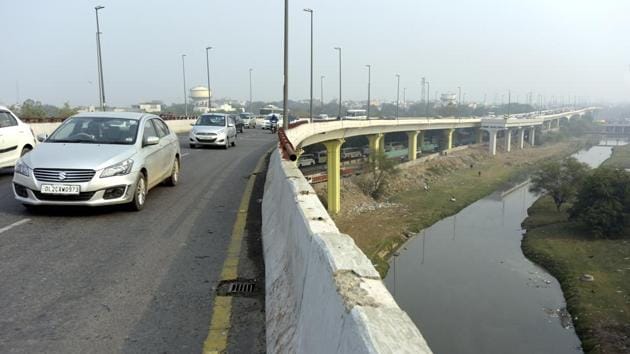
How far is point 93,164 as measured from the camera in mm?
7016

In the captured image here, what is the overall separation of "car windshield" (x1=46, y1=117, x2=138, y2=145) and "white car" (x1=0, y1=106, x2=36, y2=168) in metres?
3.23

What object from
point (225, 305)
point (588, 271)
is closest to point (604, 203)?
point (588, 271)

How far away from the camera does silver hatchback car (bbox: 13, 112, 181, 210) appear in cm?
688

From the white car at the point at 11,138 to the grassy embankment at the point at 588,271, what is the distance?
73.0 feet

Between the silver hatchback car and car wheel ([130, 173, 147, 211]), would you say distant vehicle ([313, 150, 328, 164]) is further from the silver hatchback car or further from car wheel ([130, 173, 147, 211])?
car wheel ([130, 173, 147, 211])

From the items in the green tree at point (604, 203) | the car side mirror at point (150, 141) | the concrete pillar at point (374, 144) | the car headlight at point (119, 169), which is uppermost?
the car side mirror at point (150, 141)

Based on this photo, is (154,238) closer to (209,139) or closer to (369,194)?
(209,139)

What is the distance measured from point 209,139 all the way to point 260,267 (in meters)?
Answer: 16.8

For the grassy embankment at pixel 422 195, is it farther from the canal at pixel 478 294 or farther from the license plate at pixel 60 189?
the license plate at pixel 60 189

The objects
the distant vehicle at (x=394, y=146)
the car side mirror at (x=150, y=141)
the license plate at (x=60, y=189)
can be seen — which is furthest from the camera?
the distant vehicle at (x=394, y=146)

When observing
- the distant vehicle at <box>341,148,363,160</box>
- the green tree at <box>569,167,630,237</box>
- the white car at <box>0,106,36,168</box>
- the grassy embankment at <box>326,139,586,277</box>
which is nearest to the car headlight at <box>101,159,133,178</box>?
the white car at <box>0,106,36,168</box>

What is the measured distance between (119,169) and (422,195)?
163ft

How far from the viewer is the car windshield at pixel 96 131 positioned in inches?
314

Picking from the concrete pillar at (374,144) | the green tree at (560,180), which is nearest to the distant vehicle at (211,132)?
the concrete pillar at (374,144)
